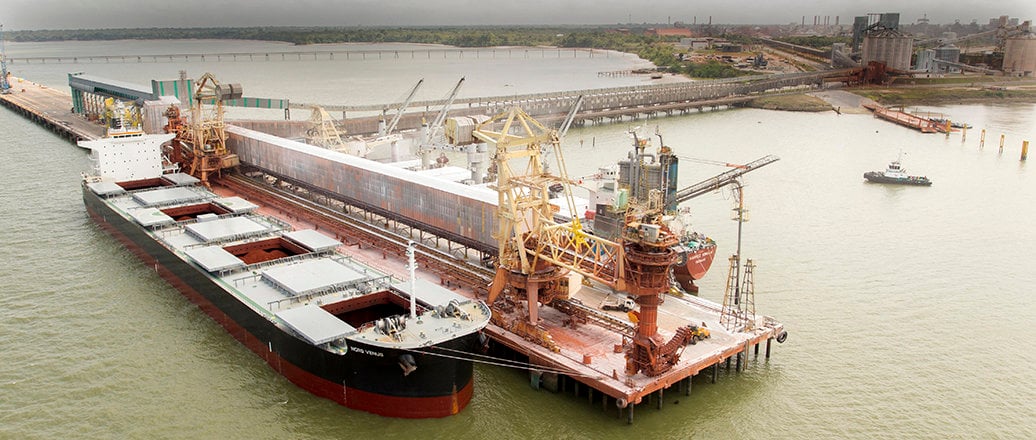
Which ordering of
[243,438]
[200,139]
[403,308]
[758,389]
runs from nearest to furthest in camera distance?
[243,438] < [758,389] < [403,308] < [200,139]

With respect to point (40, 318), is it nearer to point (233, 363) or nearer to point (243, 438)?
point (233, 363)

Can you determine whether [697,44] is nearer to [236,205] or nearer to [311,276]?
[236,205]

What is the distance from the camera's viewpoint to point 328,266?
73.5 ft

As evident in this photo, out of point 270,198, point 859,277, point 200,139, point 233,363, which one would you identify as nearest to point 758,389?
point 859,277

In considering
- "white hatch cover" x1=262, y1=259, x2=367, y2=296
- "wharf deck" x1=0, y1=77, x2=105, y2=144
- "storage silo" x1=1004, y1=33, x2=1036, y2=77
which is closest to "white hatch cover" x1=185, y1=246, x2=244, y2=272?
"white hatch cover" x1=262, y1=259, x2=367, y2=296

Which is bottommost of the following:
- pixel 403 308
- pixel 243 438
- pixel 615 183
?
pixel 243 438

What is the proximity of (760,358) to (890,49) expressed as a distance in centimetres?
11690

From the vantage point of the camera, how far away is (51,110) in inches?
2960

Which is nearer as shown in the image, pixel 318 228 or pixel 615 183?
pixel 615 183

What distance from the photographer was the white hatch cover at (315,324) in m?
17.2

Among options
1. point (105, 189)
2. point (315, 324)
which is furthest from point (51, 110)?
point (315, 324)

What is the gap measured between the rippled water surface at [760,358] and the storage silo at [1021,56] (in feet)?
292

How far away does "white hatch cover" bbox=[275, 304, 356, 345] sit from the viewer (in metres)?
17.2

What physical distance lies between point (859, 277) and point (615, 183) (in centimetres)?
995
